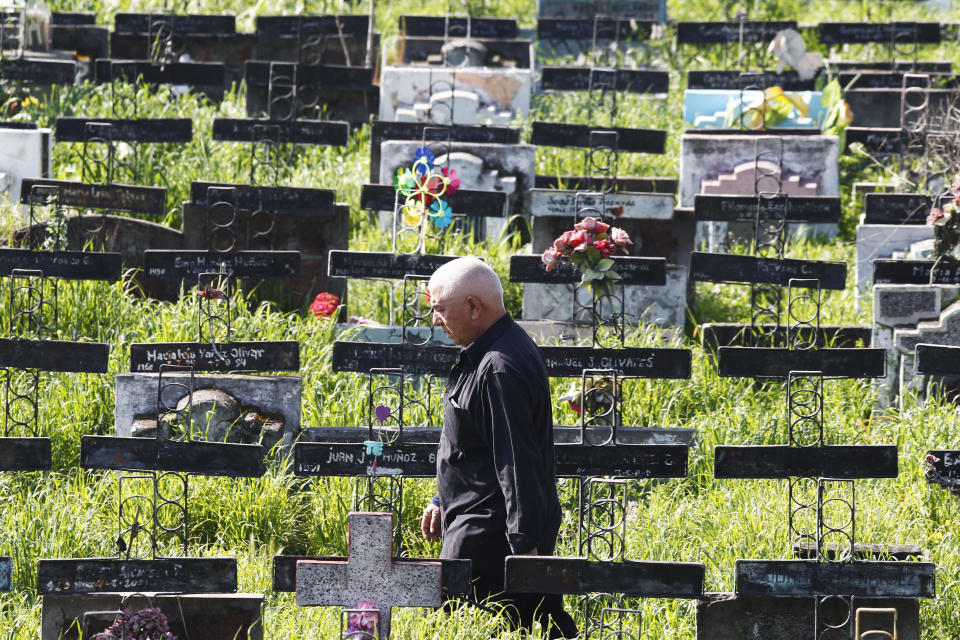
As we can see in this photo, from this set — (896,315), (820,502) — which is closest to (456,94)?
(896,315)

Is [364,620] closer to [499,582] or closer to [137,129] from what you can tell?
[499,582]

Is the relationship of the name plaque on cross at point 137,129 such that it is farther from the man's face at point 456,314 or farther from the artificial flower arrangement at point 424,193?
the man's face at point 456,314

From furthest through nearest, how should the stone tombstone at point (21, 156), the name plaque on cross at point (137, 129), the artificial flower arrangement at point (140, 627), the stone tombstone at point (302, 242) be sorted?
1. the stone tombstone at point (21, 156)
2. the name plaque on cross at point (137, 129)
3. the stone tombstone at point (302, 242)
4. the artificial flower arrangement at point (140, 627)

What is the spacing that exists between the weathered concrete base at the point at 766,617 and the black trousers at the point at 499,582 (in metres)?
0.52

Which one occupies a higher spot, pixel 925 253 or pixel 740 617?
pixel 925 253

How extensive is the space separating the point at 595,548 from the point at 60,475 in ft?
8.71

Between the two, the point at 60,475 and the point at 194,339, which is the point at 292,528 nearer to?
the point at 60,475

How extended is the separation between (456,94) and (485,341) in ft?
22.7

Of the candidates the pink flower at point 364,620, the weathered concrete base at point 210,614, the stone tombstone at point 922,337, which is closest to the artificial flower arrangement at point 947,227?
the stone tombstone at point 922,337

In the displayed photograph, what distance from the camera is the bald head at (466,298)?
16.3ft

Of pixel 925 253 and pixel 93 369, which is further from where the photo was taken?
pixel 925 253

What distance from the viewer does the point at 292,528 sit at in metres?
6.48

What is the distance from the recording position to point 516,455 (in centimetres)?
478

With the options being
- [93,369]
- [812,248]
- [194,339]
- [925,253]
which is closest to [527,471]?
[93,369]
